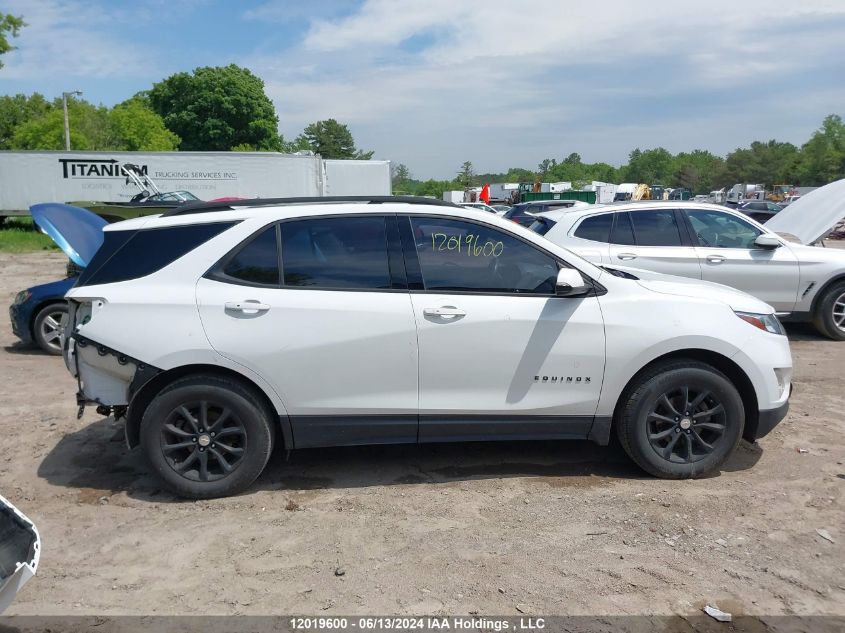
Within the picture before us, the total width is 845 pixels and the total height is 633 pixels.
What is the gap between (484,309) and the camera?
4.29 metres

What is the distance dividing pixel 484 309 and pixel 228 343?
1.52 meters

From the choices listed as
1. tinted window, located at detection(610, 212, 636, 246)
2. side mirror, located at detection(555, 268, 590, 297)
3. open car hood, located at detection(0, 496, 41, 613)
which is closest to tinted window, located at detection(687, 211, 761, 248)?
tinted window, located at detection(610, 212, 636, 246)

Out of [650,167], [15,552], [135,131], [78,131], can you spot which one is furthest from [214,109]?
[650,167]

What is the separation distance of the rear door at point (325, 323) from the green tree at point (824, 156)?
302 ft

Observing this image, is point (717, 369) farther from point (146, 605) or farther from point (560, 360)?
point (146, 605)

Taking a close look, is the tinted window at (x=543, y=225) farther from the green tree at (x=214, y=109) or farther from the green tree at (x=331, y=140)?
the green tree at (x=331, y=140)

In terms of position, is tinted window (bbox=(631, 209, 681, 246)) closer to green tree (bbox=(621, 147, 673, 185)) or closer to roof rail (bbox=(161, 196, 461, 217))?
roof rail (bbox=(161, 196, 461, 217))

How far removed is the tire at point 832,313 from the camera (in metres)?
8.82

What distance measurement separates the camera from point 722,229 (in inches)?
339

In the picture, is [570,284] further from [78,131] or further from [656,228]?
[78,131]

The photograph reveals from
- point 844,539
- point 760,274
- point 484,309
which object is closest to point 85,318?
point 484,309

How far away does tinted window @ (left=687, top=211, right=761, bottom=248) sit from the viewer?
857 cm

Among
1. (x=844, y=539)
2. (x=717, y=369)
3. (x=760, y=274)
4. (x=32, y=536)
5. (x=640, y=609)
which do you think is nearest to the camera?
(x=32, y=536)

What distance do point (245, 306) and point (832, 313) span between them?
25.3ft
